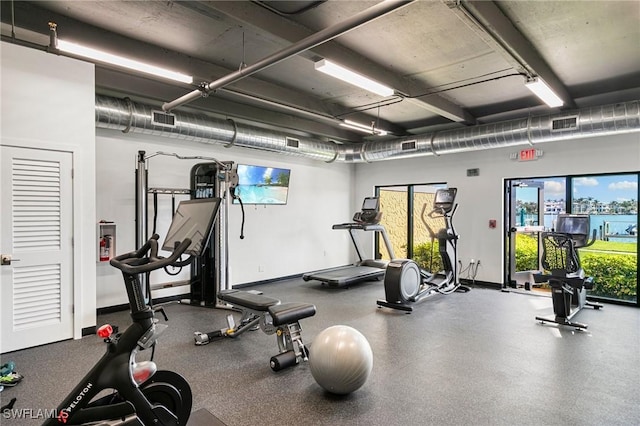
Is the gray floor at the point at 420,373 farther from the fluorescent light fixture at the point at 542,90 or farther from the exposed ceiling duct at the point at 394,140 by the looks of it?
the fluorescent light fixture at the point at 542,90

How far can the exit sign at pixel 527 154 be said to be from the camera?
22.3 feet

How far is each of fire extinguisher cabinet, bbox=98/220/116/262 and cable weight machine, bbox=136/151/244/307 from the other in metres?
0.33

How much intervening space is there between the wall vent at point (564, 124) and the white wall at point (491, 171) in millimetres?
1180

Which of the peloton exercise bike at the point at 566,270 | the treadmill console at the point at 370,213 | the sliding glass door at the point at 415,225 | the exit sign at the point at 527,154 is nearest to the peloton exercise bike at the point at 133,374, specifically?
the peloton exercise bike at the point at 566,270

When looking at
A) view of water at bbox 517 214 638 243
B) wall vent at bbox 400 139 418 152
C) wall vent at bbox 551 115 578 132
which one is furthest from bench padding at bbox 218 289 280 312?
view of water at bbox 517 214 638 243

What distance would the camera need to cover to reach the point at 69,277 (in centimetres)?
424

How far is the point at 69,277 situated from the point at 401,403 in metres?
3.88

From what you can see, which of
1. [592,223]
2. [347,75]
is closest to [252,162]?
[347,75]

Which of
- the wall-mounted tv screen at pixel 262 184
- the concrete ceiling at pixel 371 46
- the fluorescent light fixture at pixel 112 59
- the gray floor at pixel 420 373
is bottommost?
the gray floor at pixel 420 373

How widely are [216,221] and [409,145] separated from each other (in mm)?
4129

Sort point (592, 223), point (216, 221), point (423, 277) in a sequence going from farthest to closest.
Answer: point (423, 277)
point (592, 223)
point (216, 221)

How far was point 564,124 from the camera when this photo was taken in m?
5.51

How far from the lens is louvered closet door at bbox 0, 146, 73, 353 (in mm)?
3824

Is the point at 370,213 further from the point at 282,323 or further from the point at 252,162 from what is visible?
the point at 282,323
